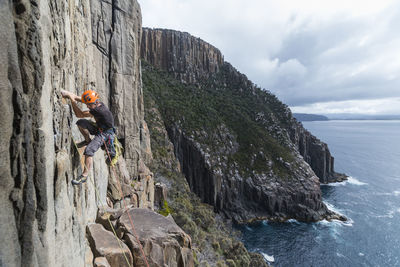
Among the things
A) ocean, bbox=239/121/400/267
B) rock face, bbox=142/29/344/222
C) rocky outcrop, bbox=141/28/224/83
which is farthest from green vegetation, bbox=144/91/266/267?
rocky outcrop, bbox=141/28/224/83

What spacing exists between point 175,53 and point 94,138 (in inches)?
2765

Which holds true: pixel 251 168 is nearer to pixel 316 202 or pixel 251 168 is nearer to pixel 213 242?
pixel 316 202

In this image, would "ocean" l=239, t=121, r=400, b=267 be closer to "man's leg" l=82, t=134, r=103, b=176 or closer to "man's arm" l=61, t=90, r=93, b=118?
"man's leg" l=82, t=134, r=103, b=176

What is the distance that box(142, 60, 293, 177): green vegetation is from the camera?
48125 millimetres

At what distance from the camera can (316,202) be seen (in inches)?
1762

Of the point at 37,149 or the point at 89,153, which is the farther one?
the point at 89,153

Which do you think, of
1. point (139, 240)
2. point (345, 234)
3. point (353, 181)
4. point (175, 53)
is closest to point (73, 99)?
point (139, 240)

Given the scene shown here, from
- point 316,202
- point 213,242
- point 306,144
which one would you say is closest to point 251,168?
point 316,202

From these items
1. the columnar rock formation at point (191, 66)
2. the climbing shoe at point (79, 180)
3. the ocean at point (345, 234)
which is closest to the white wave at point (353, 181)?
the ocean at point (345, 234)

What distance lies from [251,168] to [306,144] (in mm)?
36018

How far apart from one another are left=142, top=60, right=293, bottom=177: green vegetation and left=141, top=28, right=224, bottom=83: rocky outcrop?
4.82 metres

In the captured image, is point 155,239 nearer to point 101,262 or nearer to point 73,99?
point 101,262

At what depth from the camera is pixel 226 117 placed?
5619 cm

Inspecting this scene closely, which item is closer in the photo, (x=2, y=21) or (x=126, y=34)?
(x=2, y=21)
